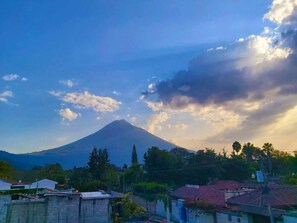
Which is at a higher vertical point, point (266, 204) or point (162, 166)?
point (162, 166)

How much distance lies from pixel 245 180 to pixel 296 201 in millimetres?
32048

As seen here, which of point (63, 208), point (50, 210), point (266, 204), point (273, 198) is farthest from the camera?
point (63, 208)

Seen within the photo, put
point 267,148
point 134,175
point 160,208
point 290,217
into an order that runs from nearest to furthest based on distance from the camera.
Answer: point 290,217, point 160,208, point 134,175, point 267,148

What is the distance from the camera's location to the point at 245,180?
4962 cm

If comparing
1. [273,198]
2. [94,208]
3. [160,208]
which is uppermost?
[273,198]

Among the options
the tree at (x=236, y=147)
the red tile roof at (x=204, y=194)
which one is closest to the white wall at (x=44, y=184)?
the red tile roof at (x=204, y=194)

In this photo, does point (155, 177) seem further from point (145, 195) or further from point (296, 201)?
point (296, 201)

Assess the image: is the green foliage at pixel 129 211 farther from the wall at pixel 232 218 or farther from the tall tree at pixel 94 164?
the tall tree at pixel 94 164

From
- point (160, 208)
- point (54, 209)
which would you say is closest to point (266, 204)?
point (54, 209)

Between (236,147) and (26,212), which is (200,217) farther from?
(236,147)

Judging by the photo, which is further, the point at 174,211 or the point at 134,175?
the point at 134,175

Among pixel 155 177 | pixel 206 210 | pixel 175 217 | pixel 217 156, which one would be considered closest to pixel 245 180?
pixel 217 156

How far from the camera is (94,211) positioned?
22.6 m

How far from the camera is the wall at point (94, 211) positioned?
72.7ft
